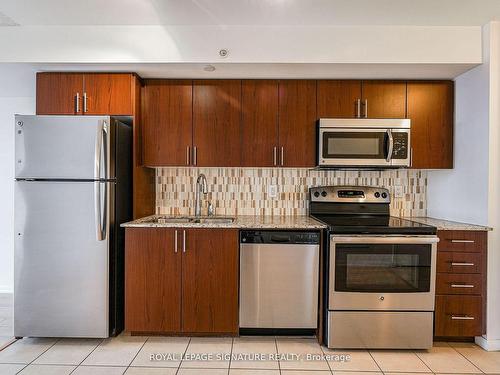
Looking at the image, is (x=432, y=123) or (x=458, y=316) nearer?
(x=458, y=316)

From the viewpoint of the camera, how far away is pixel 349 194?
3.04 m

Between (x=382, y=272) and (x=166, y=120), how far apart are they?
82.5 inches

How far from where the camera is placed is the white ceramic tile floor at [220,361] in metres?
2.11

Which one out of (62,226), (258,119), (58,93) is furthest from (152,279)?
(58,93)

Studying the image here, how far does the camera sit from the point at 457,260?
2463 mm

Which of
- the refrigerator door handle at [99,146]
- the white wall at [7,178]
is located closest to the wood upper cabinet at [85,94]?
the refrigerator door handle at [99,146]

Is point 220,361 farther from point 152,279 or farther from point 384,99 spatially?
point 384,99

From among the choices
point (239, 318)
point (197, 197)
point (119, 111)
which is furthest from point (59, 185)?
point (239, 318)

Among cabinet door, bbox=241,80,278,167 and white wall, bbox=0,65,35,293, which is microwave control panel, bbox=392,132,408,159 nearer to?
cabinet door, bbox=241,80,278,167

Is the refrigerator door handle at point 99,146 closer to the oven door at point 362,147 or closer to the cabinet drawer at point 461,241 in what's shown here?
the oven door at point 362,147

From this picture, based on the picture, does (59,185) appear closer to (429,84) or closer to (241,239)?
(241,239)

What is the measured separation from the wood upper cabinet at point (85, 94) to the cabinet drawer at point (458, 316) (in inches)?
Result: 112

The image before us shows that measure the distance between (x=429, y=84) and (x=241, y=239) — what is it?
6.79ft

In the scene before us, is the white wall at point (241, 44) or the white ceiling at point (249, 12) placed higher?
the white ceiling at point (249, 12)
